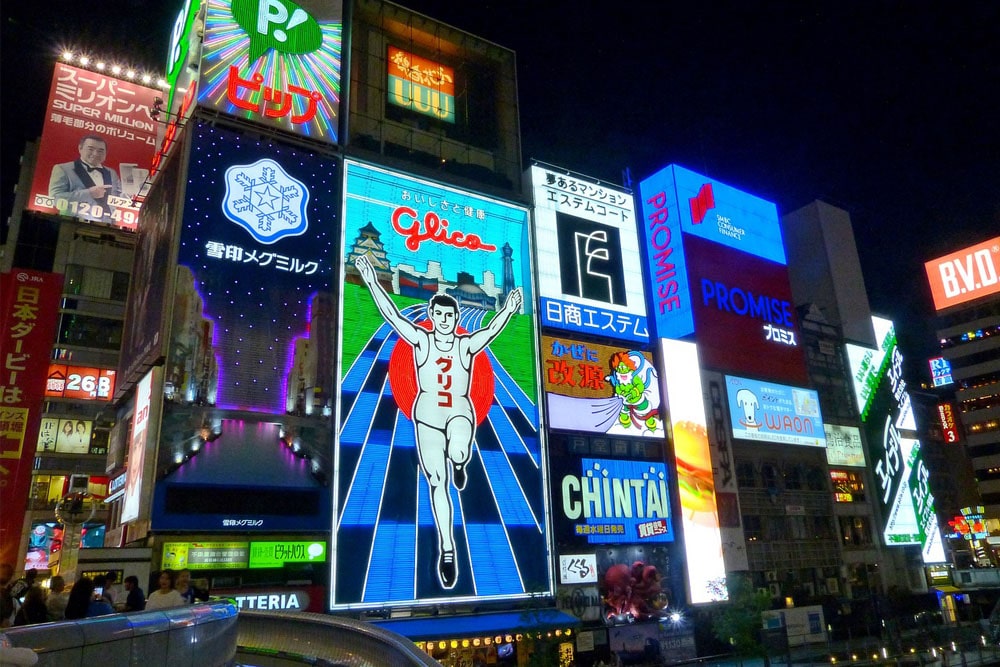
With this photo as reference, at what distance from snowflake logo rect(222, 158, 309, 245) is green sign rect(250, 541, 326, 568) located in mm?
9993

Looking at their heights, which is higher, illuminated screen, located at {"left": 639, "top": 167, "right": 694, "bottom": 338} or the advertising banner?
illuminated screen, located at {"left": 639, "top": 167, "right": 694, "bottom": 338}

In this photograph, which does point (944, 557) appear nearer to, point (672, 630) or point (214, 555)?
point (672, 630)

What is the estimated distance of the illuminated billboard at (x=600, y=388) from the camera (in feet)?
106

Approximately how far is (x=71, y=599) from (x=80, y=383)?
35.1 m

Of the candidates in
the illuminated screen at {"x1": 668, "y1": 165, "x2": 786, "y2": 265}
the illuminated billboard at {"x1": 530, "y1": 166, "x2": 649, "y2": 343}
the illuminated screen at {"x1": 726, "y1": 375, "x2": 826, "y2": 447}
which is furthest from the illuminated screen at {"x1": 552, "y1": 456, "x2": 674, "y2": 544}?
the illuminated screen at {"x1": 668, "y1": 165, "x2": 786, "y2": 265}

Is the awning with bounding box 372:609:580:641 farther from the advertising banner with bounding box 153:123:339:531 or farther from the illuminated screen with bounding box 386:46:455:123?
the illuminated screen with bounding box 386:46:455:123

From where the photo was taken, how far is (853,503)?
46469 millimetres

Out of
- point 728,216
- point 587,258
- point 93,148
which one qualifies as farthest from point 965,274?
point 93,148

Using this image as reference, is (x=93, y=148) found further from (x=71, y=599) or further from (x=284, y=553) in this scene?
(x=71, y=599)

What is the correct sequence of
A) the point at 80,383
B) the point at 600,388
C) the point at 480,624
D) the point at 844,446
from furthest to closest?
the point at 844,446 → the point at 80,383 → the point at 600,388 → the point at 480,624

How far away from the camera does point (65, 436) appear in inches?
1534

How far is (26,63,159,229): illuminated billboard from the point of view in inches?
1353

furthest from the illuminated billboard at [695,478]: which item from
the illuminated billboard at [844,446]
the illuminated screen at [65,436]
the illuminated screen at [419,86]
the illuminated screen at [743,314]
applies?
the illuminated screen at [65,436]

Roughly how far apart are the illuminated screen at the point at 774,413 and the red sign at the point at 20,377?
31.6 metres
